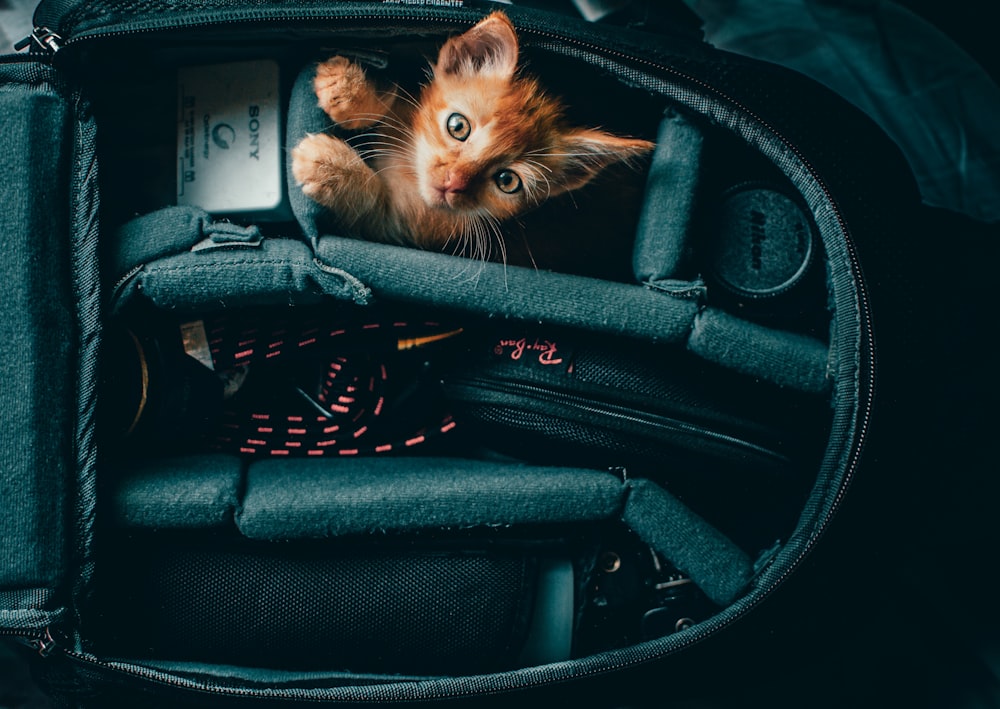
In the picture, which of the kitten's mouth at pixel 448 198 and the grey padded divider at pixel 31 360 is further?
the kitten's mouth at pixel 448 198

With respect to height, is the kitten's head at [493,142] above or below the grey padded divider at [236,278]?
above

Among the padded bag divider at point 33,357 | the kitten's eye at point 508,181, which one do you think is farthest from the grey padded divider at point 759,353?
the padded bag divider at point 33,357

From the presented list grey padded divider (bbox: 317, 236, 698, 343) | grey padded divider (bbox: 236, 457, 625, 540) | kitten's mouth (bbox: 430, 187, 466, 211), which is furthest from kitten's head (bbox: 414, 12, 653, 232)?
grey padded divider (bbox: 236, 457, 625, 540)

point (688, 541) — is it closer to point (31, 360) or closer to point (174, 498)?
point (174, 498)

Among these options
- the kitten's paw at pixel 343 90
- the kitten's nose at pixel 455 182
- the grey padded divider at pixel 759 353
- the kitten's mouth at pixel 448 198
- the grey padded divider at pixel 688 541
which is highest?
the kitten's paw at pixel 343 90

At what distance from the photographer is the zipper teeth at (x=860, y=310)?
2.24ft

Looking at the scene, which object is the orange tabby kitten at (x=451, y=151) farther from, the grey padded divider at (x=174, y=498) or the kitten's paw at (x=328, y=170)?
the grey padded divider at (x=174, y=498)

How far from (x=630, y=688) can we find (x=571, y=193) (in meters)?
0.63

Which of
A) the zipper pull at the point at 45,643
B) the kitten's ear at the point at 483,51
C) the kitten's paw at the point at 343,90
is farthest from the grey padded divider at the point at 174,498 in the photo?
the kitten's ear at the point at 483,51

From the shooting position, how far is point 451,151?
2.59 feet

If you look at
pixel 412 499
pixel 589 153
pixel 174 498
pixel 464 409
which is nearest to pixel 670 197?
pixel 589 153

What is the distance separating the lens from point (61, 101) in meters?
0.70

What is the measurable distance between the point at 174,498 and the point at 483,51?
0.63 meters

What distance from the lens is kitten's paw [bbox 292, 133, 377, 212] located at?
0.72 m
